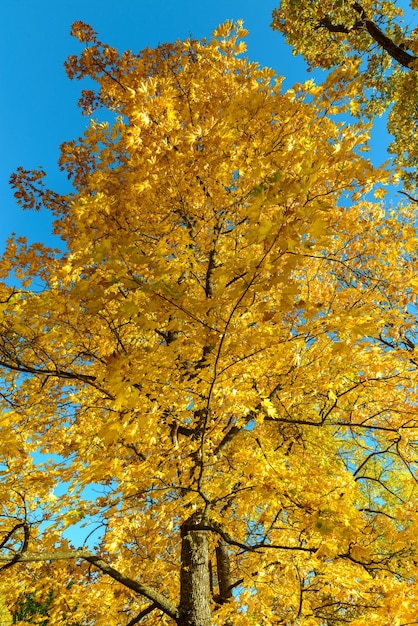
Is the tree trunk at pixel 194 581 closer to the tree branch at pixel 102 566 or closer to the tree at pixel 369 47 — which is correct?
the tree branch at pixel 102 566

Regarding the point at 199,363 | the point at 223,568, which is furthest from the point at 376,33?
the point at 223,568

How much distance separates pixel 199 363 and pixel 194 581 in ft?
6.62

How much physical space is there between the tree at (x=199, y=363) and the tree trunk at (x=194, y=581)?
17 millimetres

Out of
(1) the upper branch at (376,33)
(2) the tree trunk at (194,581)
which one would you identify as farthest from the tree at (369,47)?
(2) the tree trunk at (194,581)

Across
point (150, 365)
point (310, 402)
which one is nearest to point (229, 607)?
point (310, 402)

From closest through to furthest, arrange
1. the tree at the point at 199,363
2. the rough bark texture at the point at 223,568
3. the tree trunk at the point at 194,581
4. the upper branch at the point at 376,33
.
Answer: the tree at the point at 199,363, the tree trunk at the point at 194,581, the upper branch at the point at 376,33, the rough bark texture at the point at 223,568

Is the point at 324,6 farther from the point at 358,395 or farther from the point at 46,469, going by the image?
the point at 46,469

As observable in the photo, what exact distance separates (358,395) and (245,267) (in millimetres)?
2601

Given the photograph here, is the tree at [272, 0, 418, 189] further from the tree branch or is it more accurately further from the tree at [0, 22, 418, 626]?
the tree branch

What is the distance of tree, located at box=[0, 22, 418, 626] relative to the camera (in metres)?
2.30

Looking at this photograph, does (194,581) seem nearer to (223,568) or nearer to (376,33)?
(223,568)

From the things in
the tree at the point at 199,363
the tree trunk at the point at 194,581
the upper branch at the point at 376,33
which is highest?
the upper branch at the point at 376,33

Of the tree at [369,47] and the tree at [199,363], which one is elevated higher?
the tree at [369,47]

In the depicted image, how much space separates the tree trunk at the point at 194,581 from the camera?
10.3 feet
